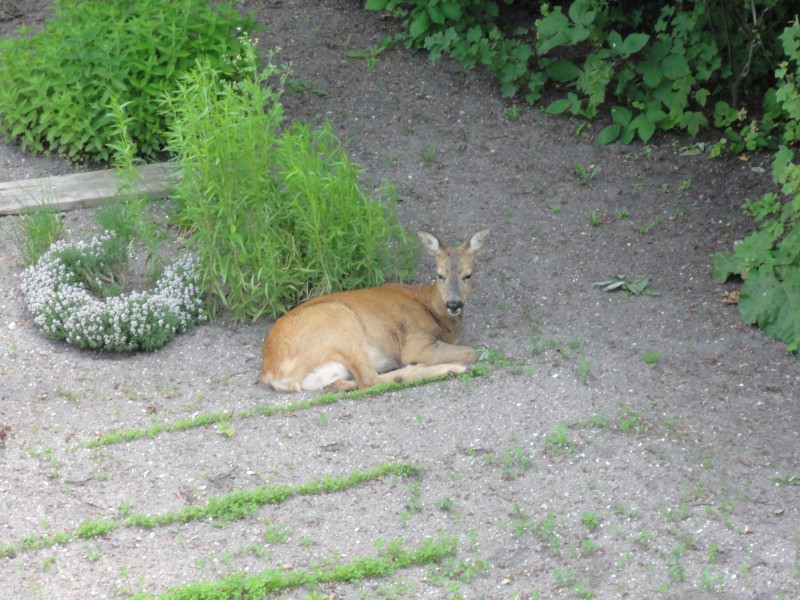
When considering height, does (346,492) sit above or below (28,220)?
below

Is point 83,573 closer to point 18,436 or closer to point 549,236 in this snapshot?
point 18,436

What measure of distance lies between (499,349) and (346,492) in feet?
6.21

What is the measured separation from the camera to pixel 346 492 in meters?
5.93

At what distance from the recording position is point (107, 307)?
7.49 metres

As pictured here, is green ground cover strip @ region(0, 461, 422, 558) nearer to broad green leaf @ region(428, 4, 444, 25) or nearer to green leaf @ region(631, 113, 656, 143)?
green leaf @ region(631, 113, 656, 143)

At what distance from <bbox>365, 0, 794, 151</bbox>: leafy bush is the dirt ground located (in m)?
0.49

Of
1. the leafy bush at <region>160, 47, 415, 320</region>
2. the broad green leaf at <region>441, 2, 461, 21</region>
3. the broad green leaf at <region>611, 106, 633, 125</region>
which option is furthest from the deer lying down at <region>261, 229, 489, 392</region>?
the broad green leaf at <region>441, 2, 461, 21</region>

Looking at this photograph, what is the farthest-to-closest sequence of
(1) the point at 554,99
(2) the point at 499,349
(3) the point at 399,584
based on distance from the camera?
(1) the point at 554,99
(2) the point at 499,349
(3) the point at 399,584

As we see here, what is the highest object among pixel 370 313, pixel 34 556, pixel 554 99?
pixel 554 99

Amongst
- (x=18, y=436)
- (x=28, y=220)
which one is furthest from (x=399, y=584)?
(x=28, y=220)

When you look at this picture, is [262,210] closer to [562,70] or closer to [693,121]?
[562,70]

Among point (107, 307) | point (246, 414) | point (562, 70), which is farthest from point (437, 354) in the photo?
point (562, 70)

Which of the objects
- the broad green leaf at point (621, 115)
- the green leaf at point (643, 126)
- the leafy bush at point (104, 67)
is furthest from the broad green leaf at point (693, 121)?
the leafy bush at point (104, 67)

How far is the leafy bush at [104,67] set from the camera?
29.5ft
